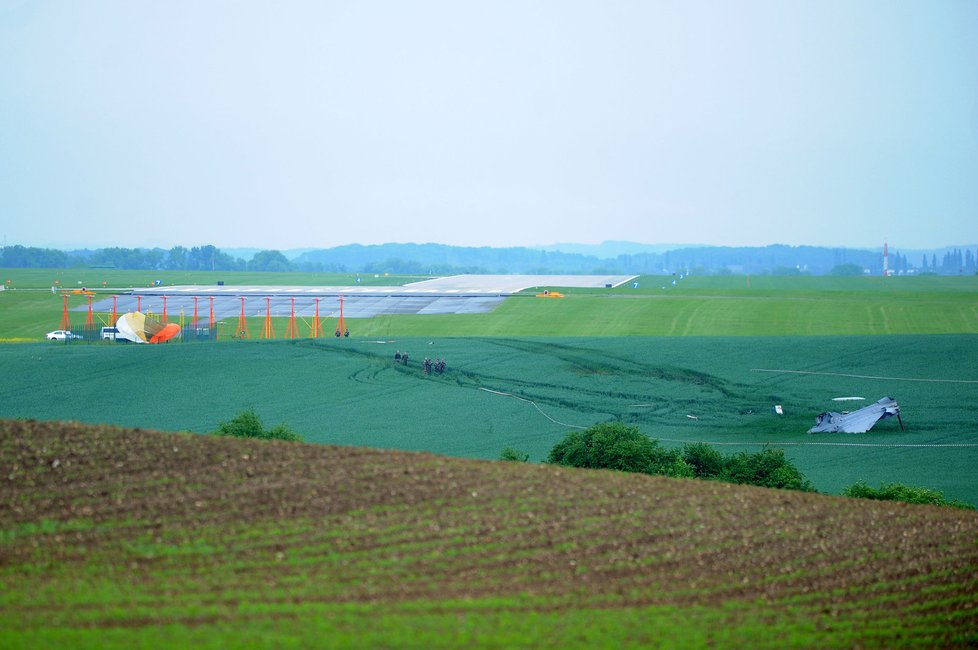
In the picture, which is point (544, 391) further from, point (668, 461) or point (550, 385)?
point (668, 461)

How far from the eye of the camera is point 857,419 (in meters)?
40.2

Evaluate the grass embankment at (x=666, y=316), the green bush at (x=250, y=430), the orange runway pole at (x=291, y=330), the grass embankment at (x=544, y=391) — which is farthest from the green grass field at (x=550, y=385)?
the green bush at (x=250, y=430)

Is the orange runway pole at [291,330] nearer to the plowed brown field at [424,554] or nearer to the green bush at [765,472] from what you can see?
the green bush at [765,472]

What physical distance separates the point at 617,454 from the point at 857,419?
15.3 meters

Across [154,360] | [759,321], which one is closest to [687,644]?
[154,360]

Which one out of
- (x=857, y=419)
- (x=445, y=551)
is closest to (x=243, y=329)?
(x=857, y=419)

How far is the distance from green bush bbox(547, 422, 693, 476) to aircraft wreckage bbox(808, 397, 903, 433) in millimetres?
11944

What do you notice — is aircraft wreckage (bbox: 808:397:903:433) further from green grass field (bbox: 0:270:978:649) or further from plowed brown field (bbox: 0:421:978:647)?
plowed brown field (bbox: 0:421:978:647)

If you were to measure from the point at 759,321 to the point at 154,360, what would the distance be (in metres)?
41.3

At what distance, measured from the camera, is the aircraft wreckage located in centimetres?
3991

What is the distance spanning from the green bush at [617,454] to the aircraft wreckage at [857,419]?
1194 centimetres

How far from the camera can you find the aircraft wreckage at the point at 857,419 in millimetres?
39906

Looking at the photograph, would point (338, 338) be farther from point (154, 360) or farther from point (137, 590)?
point (137, 590)

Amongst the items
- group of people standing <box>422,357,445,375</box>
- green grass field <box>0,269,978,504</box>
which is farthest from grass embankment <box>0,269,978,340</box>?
group of people standing <box>422,357,445,375</box>
